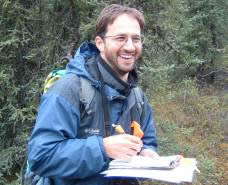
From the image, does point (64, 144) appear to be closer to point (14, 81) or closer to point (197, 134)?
point (14, 81)

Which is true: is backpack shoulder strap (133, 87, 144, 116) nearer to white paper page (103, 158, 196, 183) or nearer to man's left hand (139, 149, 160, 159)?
man's left hand (139, 149, 160, 159)

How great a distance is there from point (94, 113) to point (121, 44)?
0.54 m

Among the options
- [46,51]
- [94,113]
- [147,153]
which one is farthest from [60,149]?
[46,51]

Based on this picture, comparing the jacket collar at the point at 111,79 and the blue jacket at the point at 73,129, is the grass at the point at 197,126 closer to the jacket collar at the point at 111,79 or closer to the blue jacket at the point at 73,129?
the jacket collar at the point at 111,79

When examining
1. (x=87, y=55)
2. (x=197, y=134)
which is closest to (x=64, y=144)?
(x=87, y=55)

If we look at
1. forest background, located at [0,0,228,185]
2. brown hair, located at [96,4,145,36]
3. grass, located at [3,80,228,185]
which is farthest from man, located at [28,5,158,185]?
grass, located at [3,80,228,185]

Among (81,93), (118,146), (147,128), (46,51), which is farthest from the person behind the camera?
(46,51)

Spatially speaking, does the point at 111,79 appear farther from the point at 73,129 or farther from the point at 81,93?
the point at 73,129

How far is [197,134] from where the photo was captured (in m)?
12.5

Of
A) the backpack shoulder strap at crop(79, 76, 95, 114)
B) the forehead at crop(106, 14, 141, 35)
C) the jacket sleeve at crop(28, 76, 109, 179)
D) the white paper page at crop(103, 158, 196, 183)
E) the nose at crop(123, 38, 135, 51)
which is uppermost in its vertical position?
the forehead at crop(106, 14, 141, 35)

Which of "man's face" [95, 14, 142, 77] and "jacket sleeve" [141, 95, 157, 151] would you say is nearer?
"man's face" [95, 14, 142, 77]

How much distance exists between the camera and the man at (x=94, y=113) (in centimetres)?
252

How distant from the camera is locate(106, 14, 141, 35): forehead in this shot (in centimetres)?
285

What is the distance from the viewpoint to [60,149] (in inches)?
99.0
